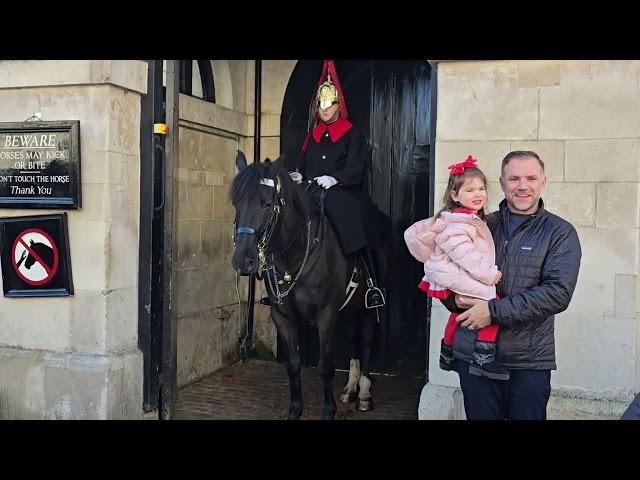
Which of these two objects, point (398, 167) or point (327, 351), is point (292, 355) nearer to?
point (327, 351)

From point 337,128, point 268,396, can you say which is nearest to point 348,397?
point 268,396

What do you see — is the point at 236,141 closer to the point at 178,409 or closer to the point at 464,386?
the point at 178,409

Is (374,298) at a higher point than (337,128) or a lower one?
lower

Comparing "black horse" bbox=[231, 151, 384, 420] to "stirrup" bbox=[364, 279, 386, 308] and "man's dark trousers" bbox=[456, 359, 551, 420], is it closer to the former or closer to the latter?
"stirrup" bbox=[364, 279, 386, 308]

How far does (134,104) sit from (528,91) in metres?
2.77

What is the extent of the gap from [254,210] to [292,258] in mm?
679

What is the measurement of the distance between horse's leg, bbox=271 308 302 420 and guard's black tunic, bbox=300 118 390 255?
27.8 inches

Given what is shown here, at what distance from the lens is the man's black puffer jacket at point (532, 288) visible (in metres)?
2.86

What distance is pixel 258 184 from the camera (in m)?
4.37

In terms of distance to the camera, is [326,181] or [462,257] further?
[326,181]

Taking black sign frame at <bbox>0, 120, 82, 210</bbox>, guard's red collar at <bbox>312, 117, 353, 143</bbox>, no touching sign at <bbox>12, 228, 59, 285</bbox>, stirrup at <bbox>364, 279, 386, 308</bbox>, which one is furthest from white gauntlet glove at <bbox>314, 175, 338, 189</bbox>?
no touching sign at <bbox>12, 228, 59, 285</bbox>

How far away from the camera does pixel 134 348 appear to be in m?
5.16

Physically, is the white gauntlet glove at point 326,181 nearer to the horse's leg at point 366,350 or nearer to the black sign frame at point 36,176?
the horse's leg at point 366,350
